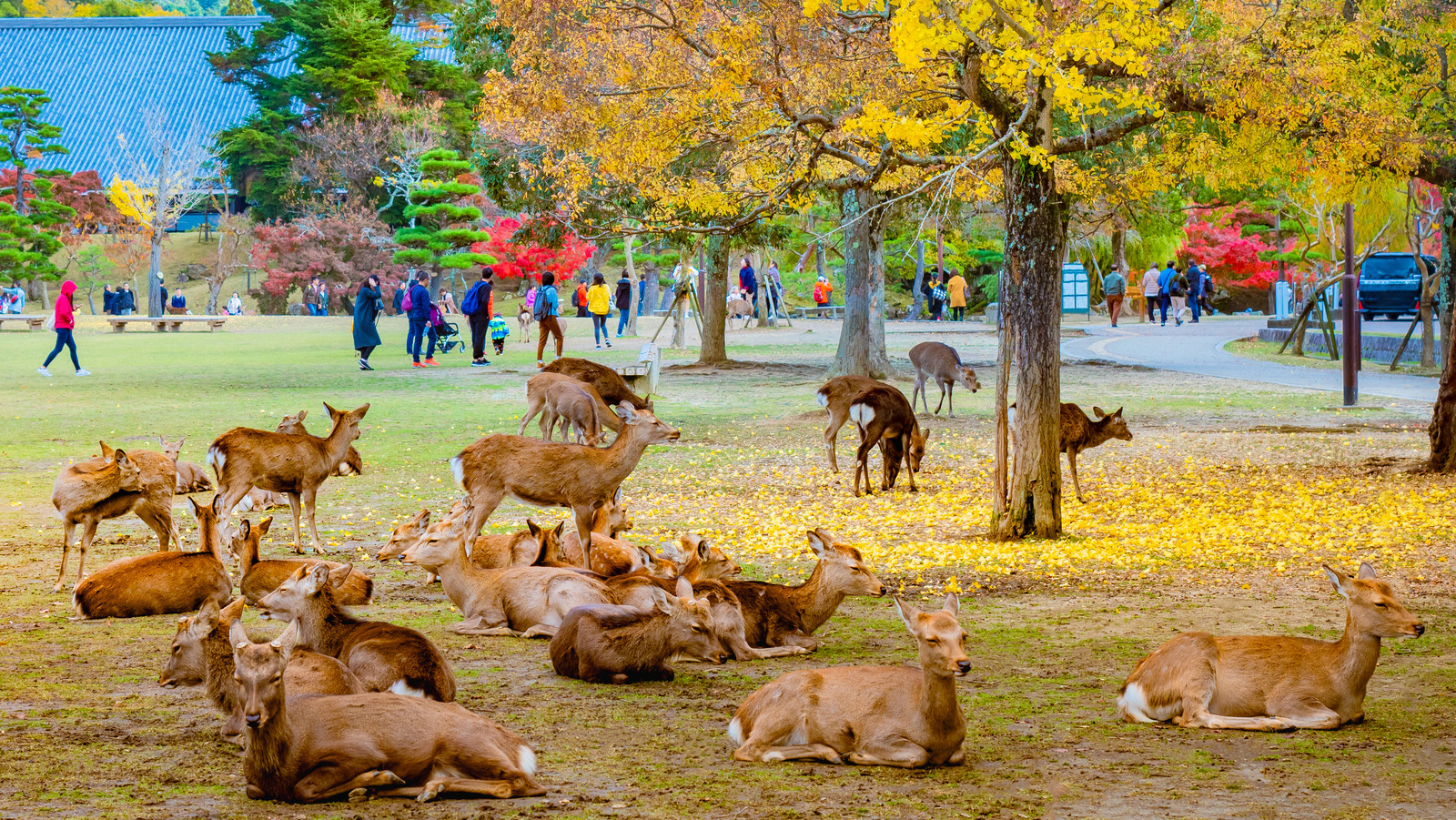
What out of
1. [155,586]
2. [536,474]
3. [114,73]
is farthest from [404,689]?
[114,73]

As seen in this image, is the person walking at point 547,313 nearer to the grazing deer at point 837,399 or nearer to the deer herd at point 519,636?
the grazing deer at point 837,399

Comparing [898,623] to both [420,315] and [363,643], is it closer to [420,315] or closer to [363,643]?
[363,643]

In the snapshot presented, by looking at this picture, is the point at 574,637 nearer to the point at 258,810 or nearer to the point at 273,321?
the point at 258,810

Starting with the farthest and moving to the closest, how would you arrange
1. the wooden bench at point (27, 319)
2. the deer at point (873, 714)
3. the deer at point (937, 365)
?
the wooden bench at point (27, 319) < the deer at point (937, 365) < the deer at point (873, 714)

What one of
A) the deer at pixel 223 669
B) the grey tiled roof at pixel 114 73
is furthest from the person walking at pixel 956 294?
the deer at pixel 223 669

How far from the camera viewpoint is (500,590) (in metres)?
7.48

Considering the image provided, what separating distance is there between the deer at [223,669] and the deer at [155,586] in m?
1.44

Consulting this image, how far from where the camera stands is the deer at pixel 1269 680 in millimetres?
5527

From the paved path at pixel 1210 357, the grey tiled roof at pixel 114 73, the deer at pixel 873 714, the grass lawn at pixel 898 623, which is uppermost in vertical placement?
the grey tiled roof at pixel 114 73

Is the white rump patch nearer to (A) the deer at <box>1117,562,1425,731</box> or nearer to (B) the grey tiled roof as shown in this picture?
(A) the deer at <box>1117,562,1425,731</box>

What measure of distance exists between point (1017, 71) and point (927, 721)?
5.20 meters

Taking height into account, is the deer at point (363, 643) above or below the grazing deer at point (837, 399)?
below

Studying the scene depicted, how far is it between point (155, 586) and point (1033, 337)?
6002 mm

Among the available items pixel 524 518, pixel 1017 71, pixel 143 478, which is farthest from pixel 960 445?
pixel 143 478
